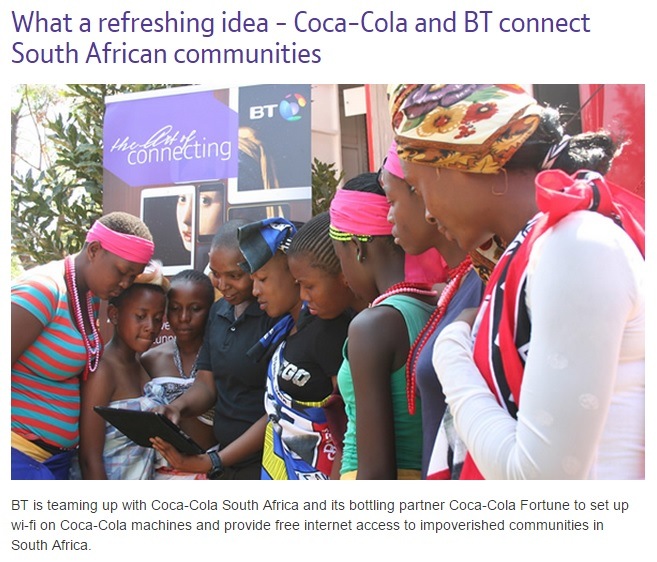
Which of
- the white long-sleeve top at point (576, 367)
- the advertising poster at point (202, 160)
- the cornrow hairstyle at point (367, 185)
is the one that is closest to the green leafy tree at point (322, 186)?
the advertising poster at point (202, 160)

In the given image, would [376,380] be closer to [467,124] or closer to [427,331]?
[427,331]

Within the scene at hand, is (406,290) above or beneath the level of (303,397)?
above

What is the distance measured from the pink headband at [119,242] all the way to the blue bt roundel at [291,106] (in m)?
0.93

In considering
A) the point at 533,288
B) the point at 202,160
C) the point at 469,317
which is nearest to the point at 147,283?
the point at 202,160

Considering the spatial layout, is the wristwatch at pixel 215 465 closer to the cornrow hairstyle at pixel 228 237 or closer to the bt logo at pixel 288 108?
the cornrow hairstyle at pixel 228 237

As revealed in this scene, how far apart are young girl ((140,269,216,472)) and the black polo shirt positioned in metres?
0.19

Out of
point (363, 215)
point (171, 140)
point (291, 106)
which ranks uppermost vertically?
point (291, 106)

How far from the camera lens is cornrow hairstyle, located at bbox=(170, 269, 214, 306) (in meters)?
3.43

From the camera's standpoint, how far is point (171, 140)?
3750 millimetres

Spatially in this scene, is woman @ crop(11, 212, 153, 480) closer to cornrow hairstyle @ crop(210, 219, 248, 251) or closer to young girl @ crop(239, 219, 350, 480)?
cornrow hairstyle @ crop(210, 219, 248, 251)

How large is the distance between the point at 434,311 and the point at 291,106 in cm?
184

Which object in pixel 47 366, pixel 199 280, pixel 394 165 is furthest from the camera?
pixel 199 280

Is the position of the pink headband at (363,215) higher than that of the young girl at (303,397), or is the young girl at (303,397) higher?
the pink headband at (363,215)

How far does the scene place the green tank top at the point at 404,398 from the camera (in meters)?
1.99
